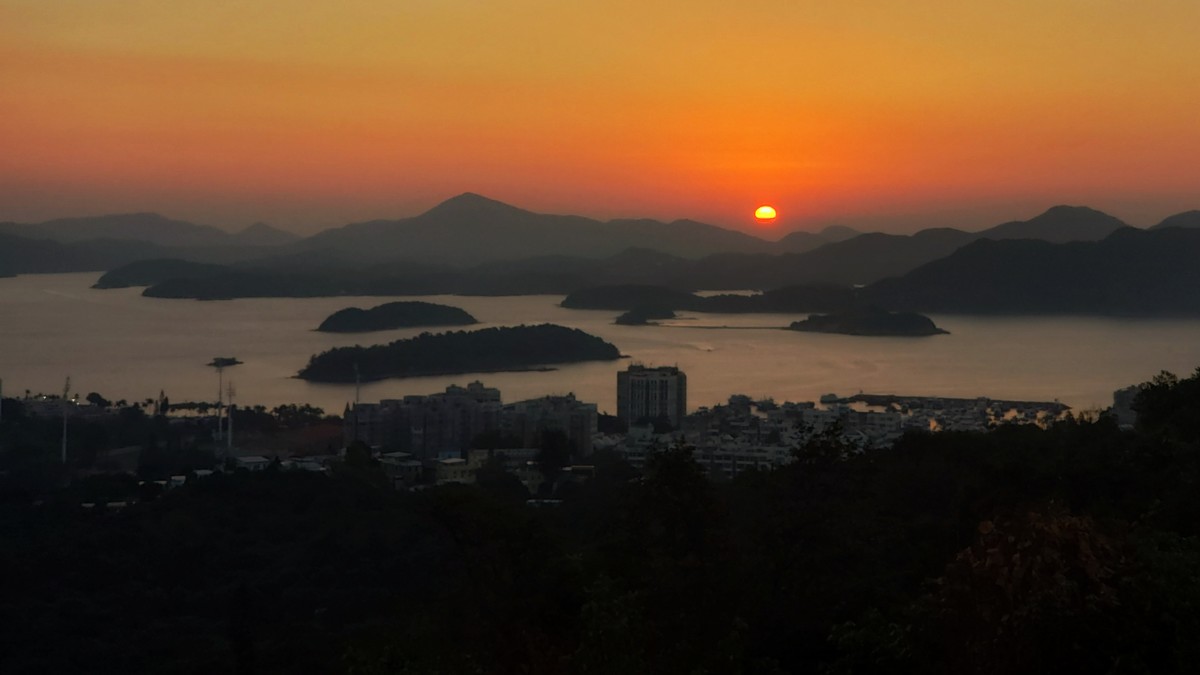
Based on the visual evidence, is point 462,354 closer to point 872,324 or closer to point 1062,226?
point 872,324

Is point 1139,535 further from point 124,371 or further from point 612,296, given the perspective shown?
point 612,296

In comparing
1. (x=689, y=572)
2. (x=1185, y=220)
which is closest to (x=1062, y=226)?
(x=1185, y=220)

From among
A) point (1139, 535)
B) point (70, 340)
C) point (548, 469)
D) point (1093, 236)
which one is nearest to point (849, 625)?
point (1139, 535)

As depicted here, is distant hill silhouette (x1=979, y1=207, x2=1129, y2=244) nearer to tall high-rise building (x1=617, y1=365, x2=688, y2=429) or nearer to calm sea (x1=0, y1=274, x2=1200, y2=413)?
calm sea (x1=0, y1=274, x2=1200, y2=413)

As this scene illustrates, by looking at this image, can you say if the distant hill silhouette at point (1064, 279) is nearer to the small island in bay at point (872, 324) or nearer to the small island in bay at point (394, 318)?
the small island in bay at point (872, 324)

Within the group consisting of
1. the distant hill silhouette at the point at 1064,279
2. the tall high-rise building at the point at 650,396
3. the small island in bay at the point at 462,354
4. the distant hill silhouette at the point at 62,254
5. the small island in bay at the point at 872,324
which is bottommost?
the tall high-rise building at the point at 650,396

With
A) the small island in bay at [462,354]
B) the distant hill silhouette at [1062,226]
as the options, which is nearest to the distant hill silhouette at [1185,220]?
the distant hill silhouette at [1062,226]
